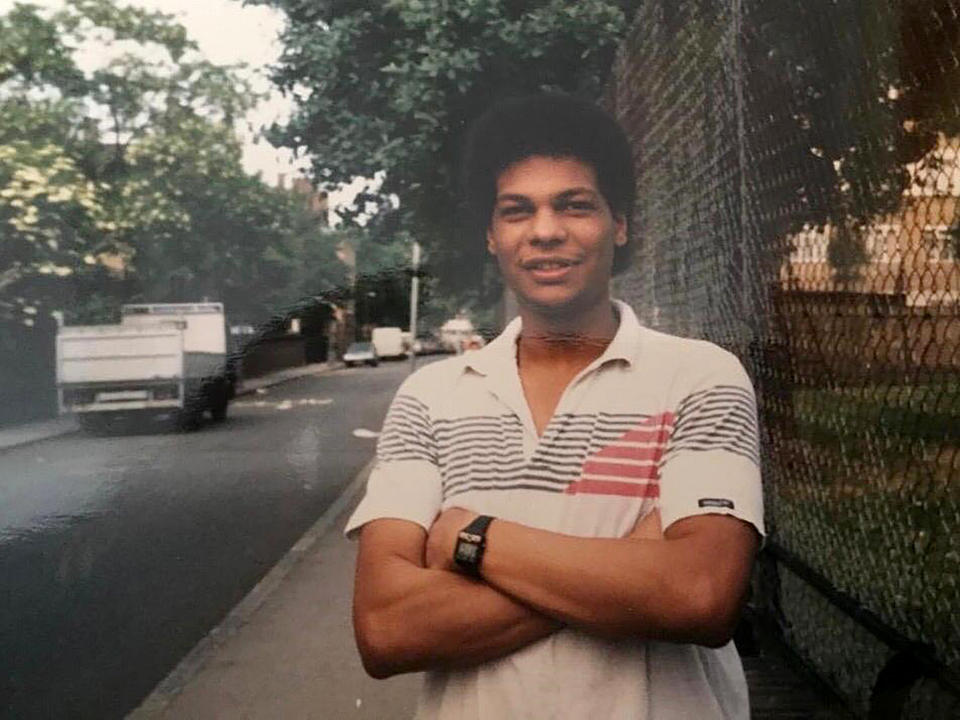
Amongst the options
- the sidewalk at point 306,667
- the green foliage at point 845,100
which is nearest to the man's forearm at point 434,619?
the sidewalk at point 306,667

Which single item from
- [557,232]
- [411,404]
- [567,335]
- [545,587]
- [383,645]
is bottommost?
[383,645]

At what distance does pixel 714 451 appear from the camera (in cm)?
143

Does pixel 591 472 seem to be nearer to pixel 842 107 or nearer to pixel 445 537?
pixel 445 537

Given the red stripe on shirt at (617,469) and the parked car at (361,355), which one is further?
the parked car at (361,355)

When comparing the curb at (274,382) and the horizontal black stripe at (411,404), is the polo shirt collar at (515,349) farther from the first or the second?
the curb at (274,382)

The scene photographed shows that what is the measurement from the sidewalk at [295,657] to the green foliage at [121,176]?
423 mm

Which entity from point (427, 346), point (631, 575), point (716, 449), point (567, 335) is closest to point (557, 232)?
point (567, 335)

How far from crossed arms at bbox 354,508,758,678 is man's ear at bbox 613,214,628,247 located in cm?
37

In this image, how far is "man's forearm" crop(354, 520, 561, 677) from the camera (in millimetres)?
1392

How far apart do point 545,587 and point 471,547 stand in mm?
106

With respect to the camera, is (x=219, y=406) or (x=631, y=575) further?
(x=219, y=406)

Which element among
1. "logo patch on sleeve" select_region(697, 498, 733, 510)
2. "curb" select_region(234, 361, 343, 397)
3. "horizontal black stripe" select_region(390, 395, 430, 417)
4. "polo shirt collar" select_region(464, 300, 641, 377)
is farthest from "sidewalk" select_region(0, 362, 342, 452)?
"logo patch on sleeve" select_region(697, 498, 733, 510)

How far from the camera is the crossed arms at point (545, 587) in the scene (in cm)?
137

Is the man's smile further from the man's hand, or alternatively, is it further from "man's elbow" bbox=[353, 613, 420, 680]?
"man's elbow" bbox=[353, 613, 420, 680]
